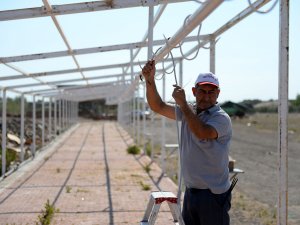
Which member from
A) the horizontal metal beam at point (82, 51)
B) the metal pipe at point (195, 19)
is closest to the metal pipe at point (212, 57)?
the horizontal metal beam at point (82, 51)

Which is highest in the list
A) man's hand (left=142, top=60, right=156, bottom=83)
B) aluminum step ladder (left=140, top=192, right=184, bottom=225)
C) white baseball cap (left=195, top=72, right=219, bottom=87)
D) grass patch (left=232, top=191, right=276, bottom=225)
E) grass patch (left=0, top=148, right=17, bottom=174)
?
man's hand (left=142, top=60, right=156, bottom=83)

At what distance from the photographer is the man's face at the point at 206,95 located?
348 centimetres

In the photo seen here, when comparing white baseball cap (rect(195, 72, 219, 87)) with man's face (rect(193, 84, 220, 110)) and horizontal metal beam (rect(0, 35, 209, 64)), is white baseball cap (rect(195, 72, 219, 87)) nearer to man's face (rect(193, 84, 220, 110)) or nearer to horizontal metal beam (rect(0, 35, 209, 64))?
man's face (rect(193, 84, 220, 110))

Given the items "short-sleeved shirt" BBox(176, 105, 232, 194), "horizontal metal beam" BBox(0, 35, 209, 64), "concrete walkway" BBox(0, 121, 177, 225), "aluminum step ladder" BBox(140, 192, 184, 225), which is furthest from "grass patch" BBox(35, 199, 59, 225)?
"short-sleeved shirt" BBox(176, 105, 232, 194)

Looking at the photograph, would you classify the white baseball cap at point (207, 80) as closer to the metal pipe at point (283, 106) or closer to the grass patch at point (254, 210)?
the metal pipe at point (283, 106)

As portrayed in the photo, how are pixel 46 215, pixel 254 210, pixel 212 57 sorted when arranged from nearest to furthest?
pixel 212 57 → pixel 46 215 → pixel 254 210

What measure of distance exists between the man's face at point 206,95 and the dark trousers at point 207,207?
0.64 m

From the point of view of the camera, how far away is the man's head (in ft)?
11.4

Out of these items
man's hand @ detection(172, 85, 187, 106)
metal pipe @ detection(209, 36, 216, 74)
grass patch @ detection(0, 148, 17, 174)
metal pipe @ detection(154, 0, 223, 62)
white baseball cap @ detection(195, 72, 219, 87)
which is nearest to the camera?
metal pipe @ detection(154, 0, 223, 62)

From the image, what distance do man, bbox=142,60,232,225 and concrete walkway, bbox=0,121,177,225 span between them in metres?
3.04

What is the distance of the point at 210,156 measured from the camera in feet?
11.1

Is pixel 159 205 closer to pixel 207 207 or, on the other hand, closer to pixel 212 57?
pixel 207 207

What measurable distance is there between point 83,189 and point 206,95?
5980 millimetres

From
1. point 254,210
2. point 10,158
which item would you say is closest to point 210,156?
point 254,210
